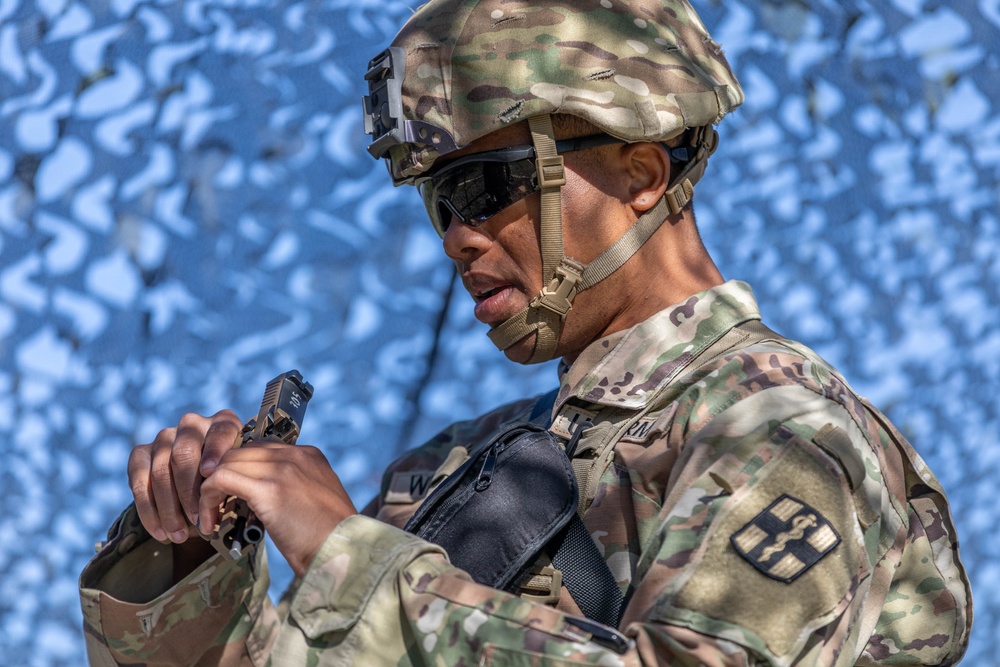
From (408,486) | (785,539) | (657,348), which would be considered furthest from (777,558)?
(408,486)

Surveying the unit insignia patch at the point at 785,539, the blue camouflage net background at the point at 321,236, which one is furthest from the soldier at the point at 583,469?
the blue camouflage net background at the point at 321,236

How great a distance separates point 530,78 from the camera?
87.9 inches

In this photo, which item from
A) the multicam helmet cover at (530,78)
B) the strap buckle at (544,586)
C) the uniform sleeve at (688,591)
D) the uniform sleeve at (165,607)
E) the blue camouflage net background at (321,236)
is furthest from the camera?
the blue camouflage net background at (321,236)

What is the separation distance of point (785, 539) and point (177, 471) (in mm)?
949

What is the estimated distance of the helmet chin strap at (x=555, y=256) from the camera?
7.38ft

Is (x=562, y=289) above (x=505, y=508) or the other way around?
above

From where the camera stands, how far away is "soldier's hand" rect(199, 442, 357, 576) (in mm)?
1642

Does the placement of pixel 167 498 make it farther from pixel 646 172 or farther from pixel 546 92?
pixel 646 172

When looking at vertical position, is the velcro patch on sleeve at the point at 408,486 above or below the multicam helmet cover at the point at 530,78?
below

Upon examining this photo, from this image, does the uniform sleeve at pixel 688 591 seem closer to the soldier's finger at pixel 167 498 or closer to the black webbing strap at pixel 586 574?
the black webbing strap at pixel 586 574

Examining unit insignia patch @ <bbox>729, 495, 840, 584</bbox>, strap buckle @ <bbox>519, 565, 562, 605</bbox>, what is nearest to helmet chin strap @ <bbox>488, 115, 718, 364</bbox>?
strap buckle @ <bbox>519, 565, 562, 605</bbox>

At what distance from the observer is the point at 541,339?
2.34 metres

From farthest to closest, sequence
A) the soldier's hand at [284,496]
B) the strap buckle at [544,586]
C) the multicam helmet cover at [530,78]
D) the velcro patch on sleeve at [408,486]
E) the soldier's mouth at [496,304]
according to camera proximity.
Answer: the velcro patch on sleeve at [408,486], the soldier's mouth at [496,304], the multicam helmet cover at [530,78], the strap buckle at [544,586], the soldier's hand at [284,496]

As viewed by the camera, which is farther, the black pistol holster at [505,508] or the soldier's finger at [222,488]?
the black pistol holster at [505,508]
